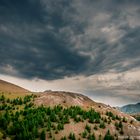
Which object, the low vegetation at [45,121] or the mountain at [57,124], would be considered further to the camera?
the mountain at [57,124]

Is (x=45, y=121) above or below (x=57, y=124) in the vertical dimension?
above

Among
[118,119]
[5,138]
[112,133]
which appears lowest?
[5,138]

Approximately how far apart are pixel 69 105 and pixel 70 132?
53289 millimetres

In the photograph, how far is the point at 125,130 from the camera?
145625 millimetres

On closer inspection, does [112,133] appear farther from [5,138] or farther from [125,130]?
[5,138]

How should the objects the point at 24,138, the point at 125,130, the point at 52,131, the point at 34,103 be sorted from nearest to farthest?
the point at 24,138 → the point at 52,131 → the point at 125,130 → the point at 34,103

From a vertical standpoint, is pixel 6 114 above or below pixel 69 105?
below

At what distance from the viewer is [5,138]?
403 feet

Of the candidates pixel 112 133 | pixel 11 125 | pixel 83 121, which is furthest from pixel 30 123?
pixel 112 133

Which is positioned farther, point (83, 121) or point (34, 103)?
point (34, 103)

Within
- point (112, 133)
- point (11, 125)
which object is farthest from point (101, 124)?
point (11, 125)

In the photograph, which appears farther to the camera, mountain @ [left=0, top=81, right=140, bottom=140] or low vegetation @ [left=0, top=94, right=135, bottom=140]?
mountain @ [left=0, top=81, right=140, bottom=140]

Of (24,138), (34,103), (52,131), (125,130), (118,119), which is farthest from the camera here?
(34,103)

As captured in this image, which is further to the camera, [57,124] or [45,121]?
[45,121]
